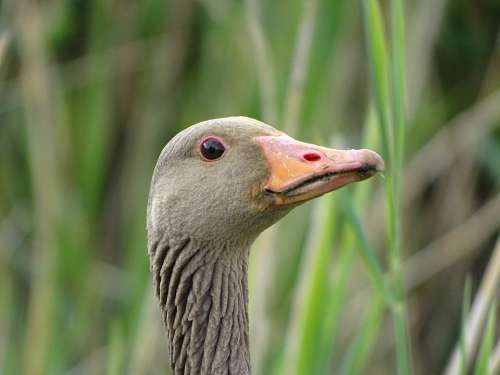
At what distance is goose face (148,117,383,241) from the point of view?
2.32m

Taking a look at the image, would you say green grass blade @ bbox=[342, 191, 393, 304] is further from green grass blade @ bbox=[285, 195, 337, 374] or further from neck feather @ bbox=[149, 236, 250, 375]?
green grass blade @ bbox=[285, 195, 337, 374]

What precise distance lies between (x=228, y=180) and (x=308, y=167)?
0.26 metres

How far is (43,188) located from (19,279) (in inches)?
29.4

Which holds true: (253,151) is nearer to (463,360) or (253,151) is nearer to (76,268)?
(463,360)

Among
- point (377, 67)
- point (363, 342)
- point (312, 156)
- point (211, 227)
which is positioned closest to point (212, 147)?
point (211, 227)

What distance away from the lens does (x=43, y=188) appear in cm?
402

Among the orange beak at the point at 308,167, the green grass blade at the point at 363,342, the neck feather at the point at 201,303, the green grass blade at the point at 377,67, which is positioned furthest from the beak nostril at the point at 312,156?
the green grass blade at the point at 363,342

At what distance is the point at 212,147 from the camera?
95.9 inches

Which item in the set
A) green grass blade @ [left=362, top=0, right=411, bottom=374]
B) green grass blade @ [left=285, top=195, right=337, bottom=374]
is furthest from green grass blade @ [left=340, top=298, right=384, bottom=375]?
green grass blade @ [left=362, top=0, right=411, bottom=374]

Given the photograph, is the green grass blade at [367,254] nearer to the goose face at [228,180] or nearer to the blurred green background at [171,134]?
the goose face at [228,180]

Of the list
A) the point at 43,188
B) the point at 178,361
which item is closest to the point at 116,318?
the point at 43,188

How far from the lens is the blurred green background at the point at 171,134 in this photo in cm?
383

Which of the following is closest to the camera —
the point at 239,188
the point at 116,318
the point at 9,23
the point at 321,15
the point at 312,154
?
the point at 312,154

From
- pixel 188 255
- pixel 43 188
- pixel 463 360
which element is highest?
pixel 43 188
